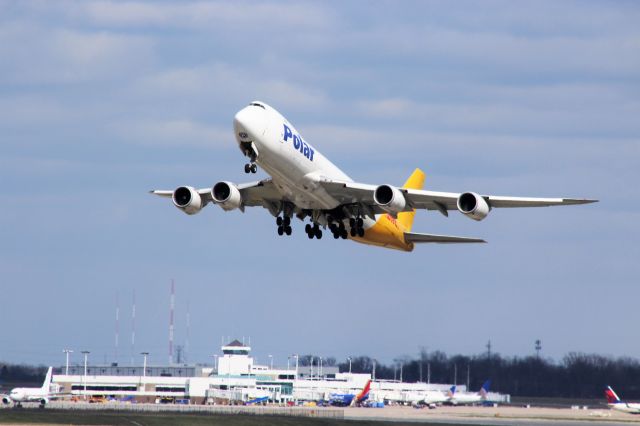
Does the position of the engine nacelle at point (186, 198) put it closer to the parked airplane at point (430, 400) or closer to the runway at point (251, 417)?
the runway at point (251, 417)

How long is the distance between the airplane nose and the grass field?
29.7 m

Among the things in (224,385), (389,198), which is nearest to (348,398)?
(224,385)

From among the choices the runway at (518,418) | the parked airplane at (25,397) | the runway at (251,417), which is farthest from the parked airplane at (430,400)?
the parked airplane at (25,397)

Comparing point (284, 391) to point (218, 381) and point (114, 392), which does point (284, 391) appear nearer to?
point (218, 381)

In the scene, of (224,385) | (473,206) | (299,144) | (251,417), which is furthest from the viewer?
(224,385)

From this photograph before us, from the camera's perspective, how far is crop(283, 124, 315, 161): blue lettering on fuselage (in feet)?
195

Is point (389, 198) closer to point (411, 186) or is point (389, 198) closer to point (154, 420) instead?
point (411, 186)

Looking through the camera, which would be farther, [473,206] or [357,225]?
[357,225]

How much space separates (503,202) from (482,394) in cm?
9271

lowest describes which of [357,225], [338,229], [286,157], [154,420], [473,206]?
[154,420]

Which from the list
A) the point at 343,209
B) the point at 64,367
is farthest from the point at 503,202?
the point at 64,367

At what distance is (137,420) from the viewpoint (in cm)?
8219

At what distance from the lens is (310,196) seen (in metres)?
63.4

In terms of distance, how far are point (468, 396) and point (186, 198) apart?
315 feet
